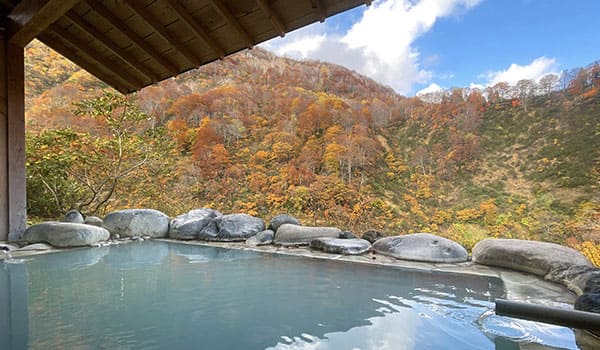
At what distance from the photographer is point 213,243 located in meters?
5.73

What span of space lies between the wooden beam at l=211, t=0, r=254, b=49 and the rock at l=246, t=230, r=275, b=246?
3333 millimetres

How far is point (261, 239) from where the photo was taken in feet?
18.2

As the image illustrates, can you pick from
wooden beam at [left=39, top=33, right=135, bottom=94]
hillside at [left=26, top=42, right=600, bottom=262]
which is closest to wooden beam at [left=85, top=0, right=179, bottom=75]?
wooden beam at [left=39, top=33, right=135, bottom=94]

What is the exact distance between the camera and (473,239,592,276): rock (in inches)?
128

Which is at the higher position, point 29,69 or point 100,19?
point 29,69

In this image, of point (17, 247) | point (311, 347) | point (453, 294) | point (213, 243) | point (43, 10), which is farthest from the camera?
point (213, 243)

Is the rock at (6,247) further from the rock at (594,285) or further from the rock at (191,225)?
the rock at (594,285)

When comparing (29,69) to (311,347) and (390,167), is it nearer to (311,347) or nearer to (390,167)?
(390,167)

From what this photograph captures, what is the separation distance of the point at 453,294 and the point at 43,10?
15.9 feet

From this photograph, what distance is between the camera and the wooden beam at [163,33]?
300 cm

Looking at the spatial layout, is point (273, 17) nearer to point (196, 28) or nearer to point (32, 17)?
point (196, 28)

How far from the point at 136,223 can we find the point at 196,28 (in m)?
4.53

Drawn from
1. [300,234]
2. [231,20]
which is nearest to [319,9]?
[231,20]

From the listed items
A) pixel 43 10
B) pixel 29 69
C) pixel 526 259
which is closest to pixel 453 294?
pixel 526 259
